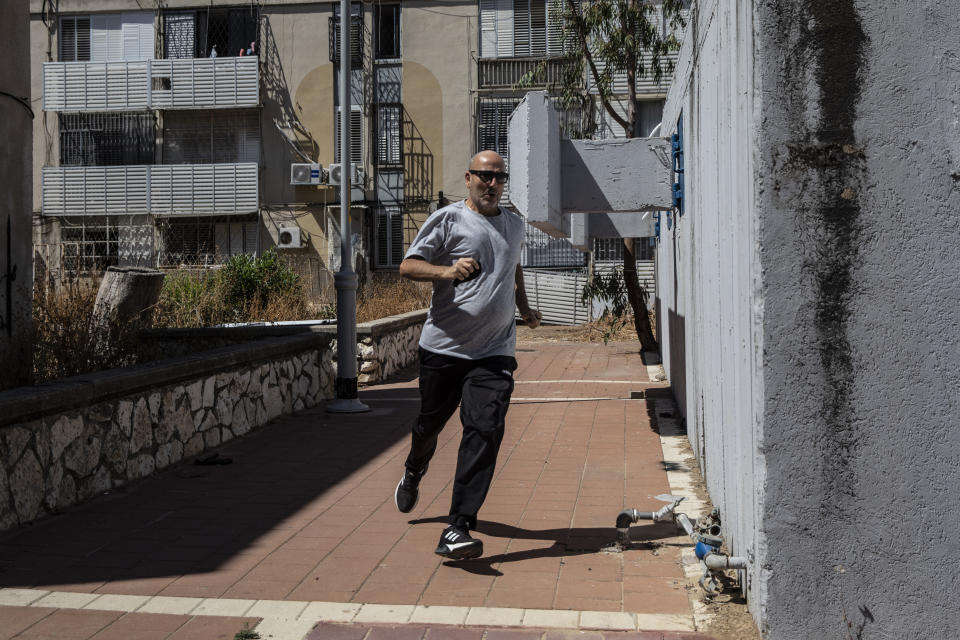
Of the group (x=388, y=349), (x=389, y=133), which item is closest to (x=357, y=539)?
(x=388, y=349)

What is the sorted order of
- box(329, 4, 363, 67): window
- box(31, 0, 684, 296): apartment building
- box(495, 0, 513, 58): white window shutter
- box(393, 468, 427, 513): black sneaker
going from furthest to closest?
box(329, 4, 363, 67): window
box(31, 0, 684, 296): apartment building
box(495, 0, 513, 58): white window shutter
box(393, 468, 427, 513): black sneaker

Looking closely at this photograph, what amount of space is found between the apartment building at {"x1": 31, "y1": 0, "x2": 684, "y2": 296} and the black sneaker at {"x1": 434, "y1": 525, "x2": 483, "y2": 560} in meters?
24.5

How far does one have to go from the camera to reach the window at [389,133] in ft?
100

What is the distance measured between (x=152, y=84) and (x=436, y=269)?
92.9ft

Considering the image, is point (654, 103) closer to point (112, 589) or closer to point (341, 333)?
point (341, 333)

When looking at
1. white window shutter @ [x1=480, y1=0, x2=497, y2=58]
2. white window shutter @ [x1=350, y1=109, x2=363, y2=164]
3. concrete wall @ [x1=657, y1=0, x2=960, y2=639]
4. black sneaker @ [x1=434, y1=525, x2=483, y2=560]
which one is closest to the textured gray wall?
black sneaker @ [x1=434, y1=525, x2=483, y2=560]

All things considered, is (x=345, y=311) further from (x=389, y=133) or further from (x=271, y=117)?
(x=271, y=117)

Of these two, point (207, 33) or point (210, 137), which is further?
point (210, 137)

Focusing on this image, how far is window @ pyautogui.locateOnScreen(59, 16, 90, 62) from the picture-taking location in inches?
1259

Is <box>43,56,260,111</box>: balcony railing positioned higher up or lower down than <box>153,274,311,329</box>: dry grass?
higher up

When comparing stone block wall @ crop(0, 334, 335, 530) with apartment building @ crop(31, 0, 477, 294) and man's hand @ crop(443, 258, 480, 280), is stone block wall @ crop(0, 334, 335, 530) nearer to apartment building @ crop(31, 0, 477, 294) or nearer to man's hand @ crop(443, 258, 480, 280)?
man's hand @ crop(443, 258, 480, 280)

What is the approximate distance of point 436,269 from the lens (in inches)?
195

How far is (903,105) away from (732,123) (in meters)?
0.78

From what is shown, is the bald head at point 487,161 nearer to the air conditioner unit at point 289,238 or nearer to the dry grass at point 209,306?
the dry grass at point 209,306
